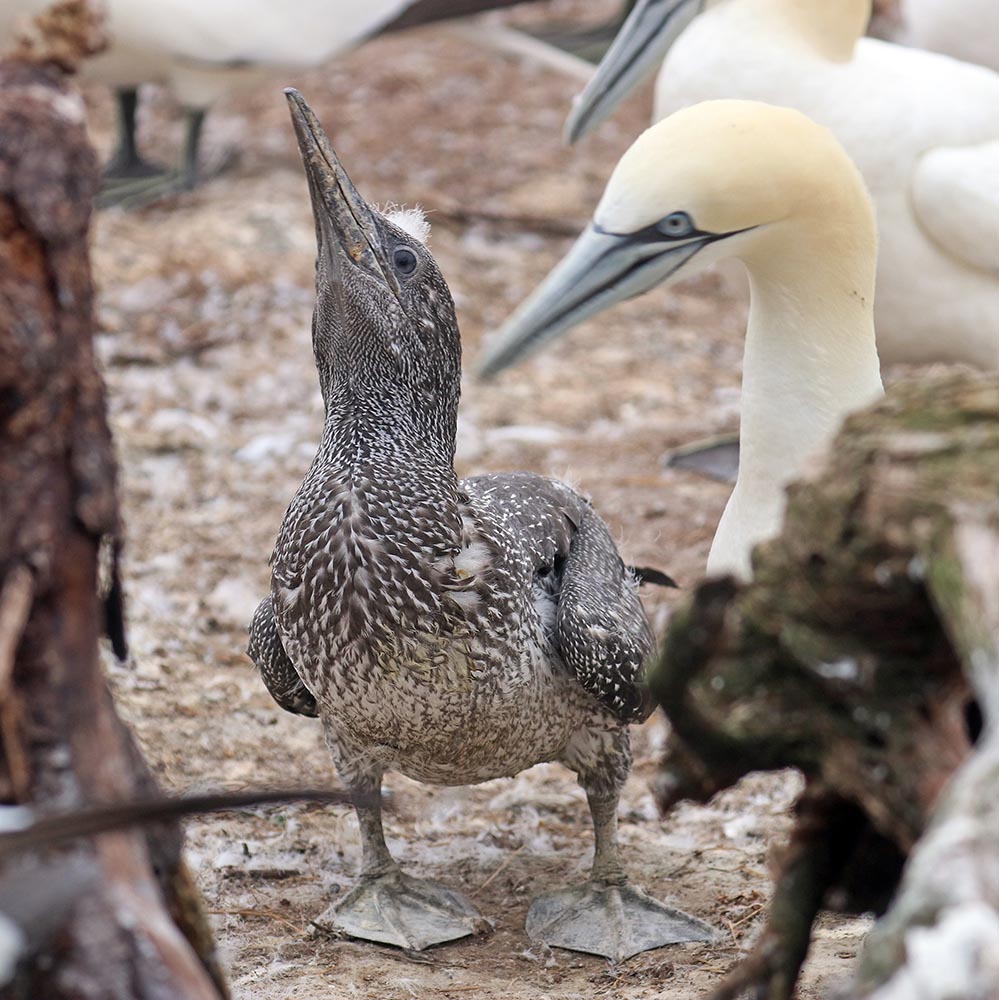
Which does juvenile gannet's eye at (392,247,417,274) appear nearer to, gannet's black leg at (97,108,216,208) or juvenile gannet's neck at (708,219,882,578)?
juvenile gannet's neck at (708,219,882,578)

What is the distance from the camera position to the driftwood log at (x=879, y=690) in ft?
5.67

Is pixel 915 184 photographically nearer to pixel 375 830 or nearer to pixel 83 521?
pixel 375 830

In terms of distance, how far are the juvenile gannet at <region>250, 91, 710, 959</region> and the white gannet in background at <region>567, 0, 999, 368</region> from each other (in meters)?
2.00

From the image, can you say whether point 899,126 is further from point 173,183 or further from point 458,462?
point 173,183

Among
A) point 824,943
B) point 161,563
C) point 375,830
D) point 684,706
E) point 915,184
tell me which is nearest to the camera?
point 684,706

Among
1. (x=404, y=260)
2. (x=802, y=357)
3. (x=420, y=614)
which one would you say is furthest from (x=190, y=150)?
(x=420, y=614)

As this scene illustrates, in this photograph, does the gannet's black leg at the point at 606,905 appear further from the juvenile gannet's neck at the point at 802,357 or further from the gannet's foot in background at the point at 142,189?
the gannet's foot in background at the point at 142,189

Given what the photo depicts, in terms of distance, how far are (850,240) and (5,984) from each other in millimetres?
2488

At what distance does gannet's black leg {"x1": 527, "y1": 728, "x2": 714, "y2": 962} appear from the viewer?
3.80m

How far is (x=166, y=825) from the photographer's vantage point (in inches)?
88.4

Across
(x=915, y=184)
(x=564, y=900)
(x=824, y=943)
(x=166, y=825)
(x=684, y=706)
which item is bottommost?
(x=564, y=900)

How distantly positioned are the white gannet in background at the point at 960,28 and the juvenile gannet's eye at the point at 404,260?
14.8ft

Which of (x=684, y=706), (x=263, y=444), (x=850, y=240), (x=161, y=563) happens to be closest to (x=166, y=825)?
(x=684, y=706)

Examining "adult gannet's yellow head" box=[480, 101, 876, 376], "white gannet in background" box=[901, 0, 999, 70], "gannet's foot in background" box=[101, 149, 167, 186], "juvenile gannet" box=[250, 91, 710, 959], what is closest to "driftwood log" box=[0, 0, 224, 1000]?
"juvenile gannet" box=[250, 91, 710, 959]
